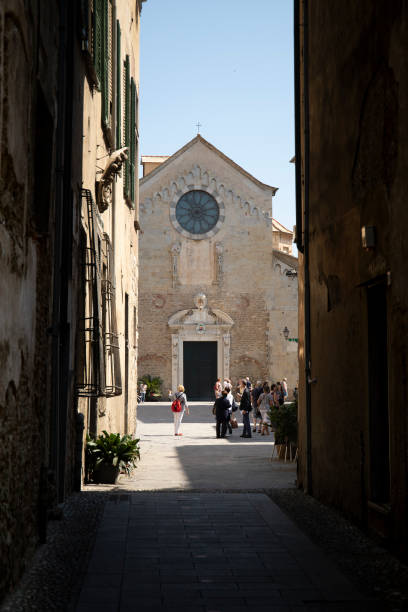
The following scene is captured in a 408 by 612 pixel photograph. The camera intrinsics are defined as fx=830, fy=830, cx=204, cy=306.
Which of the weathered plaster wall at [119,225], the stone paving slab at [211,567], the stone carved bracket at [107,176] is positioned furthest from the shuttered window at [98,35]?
the stone paving slab at [211,567]

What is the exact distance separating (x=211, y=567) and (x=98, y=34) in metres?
7.91

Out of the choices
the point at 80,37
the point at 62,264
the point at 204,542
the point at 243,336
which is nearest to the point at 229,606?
the point at 204,542

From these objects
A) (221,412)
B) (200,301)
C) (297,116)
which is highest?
(200,301)

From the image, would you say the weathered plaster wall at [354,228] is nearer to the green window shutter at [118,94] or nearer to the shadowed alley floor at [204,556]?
the shadowed alley floor at [204,556]

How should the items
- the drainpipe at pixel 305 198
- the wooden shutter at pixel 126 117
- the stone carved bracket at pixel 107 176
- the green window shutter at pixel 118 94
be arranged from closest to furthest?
the drainpipe at pixel 305 198 → the stone carved bracket at pixel 107 176 → the green window shutter at pixel 118 94 → the wooden shutter at pixel 126 117

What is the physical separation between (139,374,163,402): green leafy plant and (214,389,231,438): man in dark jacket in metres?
16.5

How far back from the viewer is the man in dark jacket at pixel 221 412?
1966cm

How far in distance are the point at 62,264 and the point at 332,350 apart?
294cm

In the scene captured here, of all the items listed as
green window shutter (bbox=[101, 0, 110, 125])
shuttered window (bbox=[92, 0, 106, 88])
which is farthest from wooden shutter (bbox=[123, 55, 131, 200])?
shuttered window (bbox=[92, 0, 106, 88])

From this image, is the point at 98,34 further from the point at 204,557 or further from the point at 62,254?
the point at 204,557

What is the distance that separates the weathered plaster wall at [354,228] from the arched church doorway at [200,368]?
27.1 metres

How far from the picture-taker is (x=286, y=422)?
13.9 meters

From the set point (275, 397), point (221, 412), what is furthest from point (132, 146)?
point (275, 397)

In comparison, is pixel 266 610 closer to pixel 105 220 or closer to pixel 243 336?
pixel 105 220
